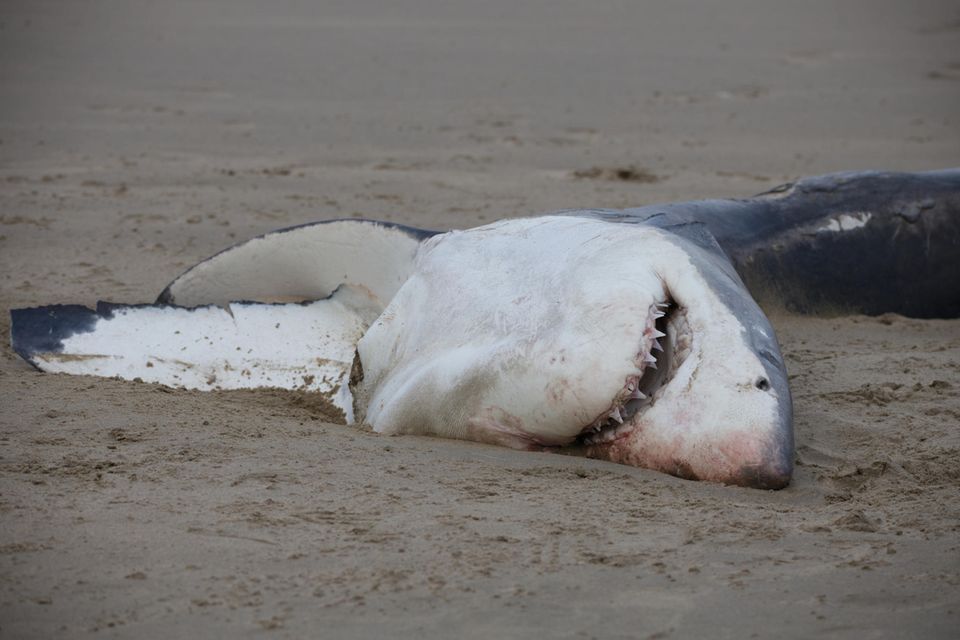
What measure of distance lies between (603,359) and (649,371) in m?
0.21

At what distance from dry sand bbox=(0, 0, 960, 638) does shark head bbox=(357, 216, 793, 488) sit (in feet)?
0.32

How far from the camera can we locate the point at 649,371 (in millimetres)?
3020

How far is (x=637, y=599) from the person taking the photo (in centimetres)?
226

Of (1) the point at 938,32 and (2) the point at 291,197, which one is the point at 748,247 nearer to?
(2) the point at 291,197

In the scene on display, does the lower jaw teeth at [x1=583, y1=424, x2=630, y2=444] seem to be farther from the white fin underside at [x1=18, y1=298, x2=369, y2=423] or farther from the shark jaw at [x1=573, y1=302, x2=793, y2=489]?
the white fin underside at [x1=18, y1=298, x2=369, y2=423]

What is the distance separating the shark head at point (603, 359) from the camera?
2836mm

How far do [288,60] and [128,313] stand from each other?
20.5 ft

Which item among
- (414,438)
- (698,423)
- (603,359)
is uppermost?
(603,359)

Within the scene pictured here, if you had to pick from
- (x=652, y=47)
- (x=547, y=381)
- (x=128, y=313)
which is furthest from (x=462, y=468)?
(x=652, y=47)

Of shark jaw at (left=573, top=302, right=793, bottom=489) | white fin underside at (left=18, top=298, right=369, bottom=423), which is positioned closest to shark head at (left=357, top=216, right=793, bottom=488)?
shark jaw at (left=573, top=302, right=793, bottom=489)

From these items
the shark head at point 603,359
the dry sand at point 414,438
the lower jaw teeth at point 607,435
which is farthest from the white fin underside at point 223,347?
the lower jaw teeth at point 607,435

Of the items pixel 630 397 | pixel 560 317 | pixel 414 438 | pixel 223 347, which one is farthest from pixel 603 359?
pixel 223 347

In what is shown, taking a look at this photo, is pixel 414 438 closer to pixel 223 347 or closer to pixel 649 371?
pixel 649 371

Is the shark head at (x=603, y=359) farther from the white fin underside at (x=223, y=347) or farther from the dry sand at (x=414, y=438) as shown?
the white fin underside at (x=223, y=347)
